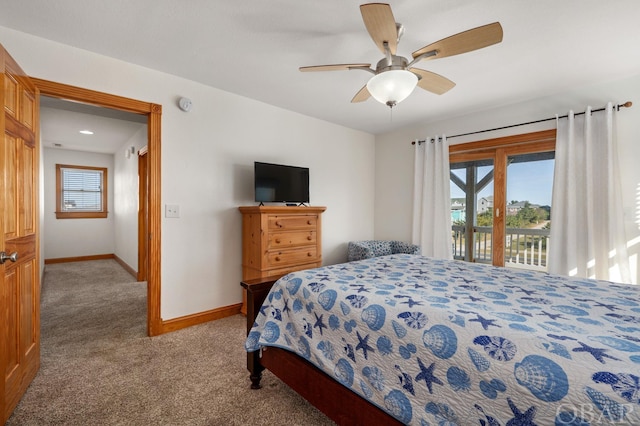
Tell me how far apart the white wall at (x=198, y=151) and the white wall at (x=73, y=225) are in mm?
4894

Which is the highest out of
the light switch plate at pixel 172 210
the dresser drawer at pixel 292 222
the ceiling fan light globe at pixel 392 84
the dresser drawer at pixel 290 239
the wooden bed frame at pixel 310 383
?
the ceiling fan light globe at pixel 392 84

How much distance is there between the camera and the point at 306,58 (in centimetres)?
244

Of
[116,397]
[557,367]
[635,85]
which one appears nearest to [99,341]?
[116,397]

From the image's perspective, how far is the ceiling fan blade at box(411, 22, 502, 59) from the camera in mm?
1511

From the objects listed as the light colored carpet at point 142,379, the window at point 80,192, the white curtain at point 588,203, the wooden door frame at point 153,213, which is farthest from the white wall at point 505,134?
the window at point 80,192

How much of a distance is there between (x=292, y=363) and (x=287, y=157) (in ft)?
8.70

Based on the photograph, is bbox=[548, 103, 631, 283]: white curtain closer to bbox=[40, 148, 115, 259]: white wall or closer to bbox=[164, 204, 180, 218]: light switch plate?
bbox=[164, 204, 180, 218]: light switch plate

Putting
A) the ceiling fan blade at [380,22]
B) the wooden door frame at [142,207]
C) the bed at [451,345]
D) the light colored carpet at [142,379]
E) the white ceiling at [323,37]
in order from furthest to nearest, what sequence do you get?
the wooden door frame at [142,207] → the white ceiling at [323,37] → the light colored carpet at [142,379] → the ceiling fan blade at [380,22] → the bed at [451,345]

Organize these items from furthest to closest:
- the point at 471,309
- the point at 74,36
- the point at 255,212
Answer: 1. the point at 255,212
2. the point at 74,36
3. the point at 471,309

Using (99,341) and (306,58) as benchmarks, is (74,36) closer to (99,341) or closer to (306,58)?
(306,58)

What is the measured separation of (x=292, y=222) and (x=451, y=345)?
7.79ft

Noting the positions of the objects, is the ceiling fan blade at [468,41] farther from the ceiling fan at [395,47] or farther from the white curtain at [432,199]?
the white curtain at [432,199]

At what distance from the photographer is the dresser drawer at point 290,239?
10.1 feet

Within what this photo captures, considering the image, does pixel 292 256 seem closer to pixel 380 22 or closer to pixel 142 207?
pixel 380 22
